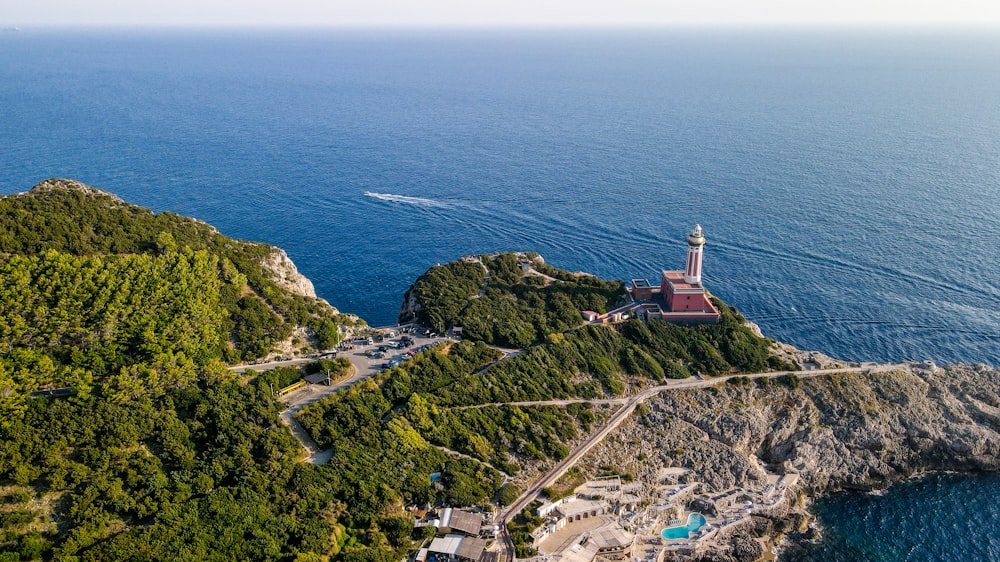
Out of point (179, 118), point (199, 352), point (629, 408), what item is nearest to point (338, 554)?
point (199, 352)

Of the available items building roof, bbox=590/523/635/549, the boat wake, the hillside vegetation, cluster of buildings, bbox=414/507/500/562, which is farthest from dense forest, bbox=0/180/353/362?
the boat wake

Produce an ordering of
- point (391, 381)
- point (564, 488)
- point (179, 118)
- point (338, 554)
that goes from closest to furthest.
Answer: point (338, 554) < point (564, 488) < point (391, 381) < point (179, 118)

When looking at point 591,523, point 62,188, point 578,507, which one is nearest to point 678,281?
point 578,507

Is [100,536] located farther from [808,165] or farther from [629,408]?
[808,165]

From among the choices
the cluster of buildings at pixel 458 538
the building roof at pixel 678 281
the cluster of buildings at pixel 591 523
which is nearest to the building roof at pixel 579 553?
the cluster of buildings at pixel 591 523

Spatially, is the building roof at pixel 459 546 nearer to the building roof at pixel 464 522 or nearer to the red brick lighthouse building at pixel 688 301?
the building roof at pixel 464 522

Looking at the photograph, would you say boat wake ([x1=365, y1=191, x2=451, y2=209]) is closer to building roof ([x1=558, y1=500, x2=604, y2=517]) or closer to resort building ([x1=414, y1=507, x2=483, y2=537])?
building roof ([x1=558, y1=500, x2=604, y2=517])
